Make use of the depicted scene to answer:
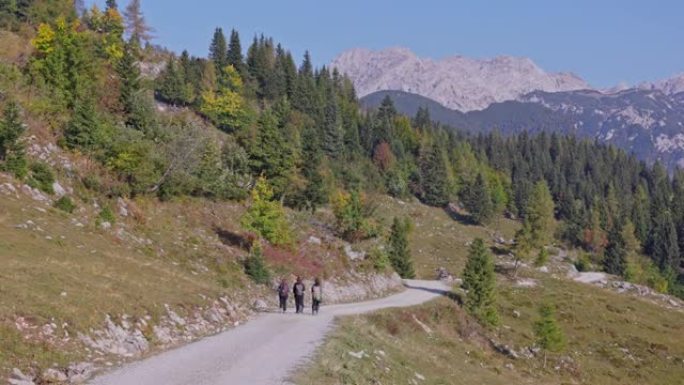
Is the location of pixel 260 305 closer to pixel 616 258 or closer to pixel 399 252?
pixel 399 252

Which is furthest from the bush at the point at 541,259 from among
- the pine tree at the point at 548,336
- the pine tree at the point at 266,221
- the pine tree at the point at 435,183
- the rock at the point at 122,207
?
the rock at the point at 122,207

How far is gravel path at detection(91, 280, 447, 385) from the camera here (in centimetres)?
1652

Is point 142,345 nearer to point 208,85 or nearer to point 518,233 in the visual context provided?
point 518,233

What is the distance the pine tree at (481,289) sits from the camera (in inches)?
2344

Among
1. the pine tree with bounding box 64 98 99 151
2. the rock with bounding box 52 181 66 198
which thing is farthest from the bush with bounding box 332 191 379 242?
the rock with bounding box 52 181 66 198

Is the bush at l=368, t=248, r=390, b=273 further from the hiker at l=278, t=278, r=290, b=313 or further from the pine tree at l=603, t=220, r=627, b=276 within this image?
the pine tree at l=603, t=220, r=627, b=276

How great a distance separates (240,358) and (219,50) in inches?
5181

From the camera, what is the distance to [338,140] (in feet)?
470

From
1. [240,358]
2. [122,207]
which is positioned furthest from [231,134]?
[240,358]

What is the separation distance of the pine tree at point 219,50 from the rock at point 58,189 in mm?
99313

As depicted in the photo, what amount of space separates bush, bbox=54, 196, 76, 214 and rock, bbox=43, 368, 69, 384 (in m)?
24.4

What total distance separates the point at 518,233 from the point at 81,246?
81987 mm

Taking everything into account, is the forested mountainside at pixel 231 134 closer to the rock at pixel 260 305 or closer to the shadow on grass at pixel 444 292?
the shadow on grass at pixel 444 292

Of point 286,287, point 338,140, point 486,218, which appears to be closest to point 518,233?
point 486,218
